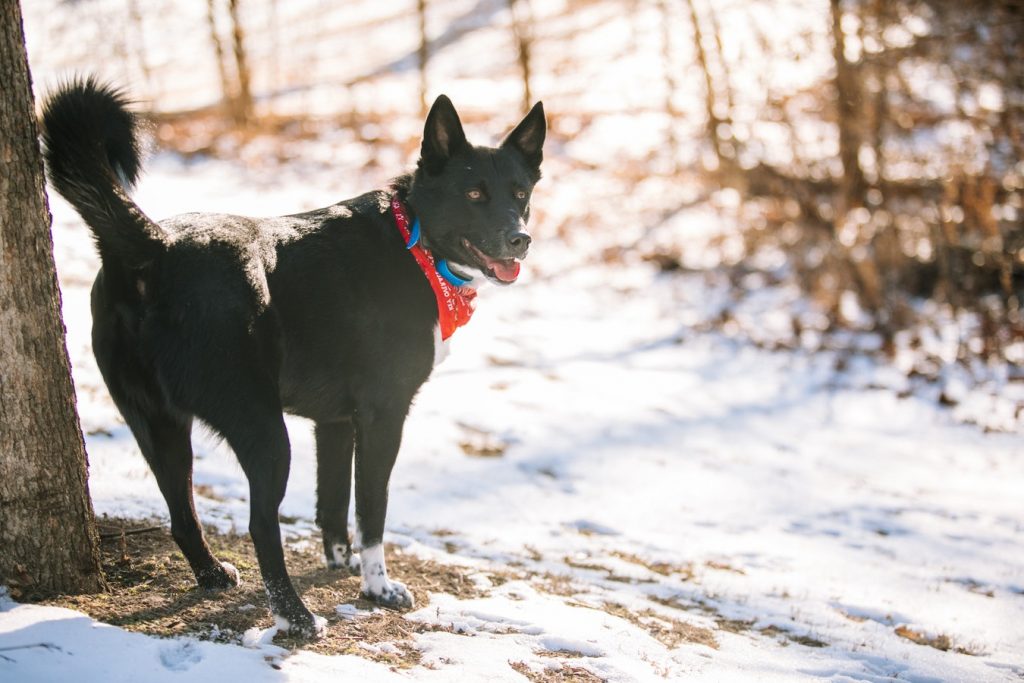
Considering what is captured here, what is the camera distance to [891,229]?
36.3ft

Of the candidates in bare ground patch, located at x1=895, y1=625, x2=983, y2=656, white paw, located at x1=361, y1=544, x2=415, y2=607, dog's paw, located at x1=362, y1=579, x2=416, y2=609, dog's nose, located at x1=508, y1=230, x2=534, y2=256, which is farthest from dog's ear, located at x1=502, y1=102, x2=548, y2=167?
bare ground patch, located at x1=895, y1=625, x2=983, y2=656

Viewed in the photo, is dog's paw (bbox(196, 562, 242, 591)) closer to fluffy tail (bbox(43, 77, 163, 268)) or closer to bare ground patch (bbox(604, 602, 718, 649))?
fluffy tail (bbox(43, 77, 163, 268))

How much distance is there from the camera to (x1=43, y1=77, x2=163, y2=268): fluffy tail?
9.66ft

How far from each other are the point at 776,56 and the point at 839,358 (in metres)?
5.41

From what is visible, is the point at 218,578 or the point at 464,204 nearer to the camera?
the point at 218,578

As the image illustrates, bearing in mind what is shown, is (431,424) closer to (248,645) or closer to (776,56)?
(248,645)

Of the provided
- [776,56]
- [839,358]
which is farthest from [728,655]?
[776,56]

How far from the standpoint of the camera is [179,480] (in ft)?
11.0

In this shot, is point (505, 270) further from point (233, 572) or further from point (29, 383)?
point (29, 383)

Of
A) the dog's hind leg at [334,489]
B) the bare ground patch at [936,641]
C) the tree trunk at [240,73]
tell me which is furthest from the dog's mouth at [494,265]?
the tree trunk at [240,73]

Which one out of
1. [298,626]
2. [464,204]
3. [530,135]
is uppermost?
[530,135]

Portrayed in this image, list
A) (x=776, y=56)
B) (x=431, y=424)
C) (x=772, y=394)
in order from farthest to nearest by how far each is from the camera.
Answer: (x=776, y=56)
(x=772, y=394)
(x=431, y=424)

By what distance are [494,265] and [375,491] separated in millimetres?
1216

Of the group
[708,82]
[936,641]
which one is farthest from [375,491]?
[708,82]
